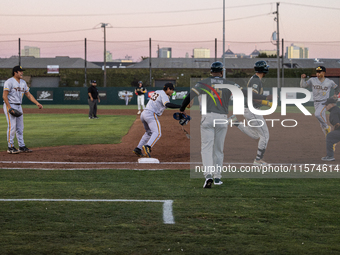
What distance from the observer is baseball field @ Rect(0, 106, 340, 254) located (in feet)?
14.1

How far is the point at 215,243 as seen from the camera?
4.36m

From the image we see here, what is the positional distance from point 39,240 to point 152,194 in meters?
2.48

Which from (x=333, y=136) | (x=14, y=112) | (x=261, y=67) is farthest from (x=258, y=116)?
(x=14, y=112)

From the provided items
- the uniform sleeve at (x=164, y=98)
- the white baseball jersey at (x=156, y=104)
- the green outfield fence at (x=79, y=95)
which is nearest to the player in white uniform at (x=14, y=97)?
the white baseball jersey at (x=156, y=104)

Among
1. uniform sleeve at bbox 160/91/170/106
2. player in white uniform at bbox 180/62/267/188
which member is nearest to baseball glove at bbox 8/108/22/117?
uniform sleeve at bbox 160/91/170/106

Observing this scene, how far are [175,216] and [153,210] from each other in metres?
0.41

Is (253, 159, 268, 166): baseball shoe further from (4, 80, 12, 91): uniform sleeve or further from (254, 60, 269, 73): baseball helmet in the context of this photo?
(4, 80, 12, 91): uniform sleeve

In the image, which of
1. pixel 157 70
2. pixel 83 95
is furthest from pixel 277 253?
pixel 157 70

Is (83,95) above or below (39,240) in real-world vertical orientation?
above

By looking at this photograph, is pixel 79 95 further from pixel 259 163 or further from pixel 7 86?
pixel 259 163

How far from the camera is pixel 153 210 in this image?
566cm

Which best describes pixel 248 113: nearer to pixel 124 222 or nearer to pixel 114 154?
pixel 114 154

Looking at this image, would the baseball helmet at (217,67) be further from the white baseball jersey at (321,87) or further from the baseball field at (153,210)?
the white baseball jersey at (321,87)

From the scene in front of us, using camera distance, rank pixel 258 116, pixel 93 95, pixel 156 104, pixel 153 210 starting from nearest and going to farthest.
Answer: pixel 153 210, pixel 258 116, pixel 156 104, pixel 93 95
